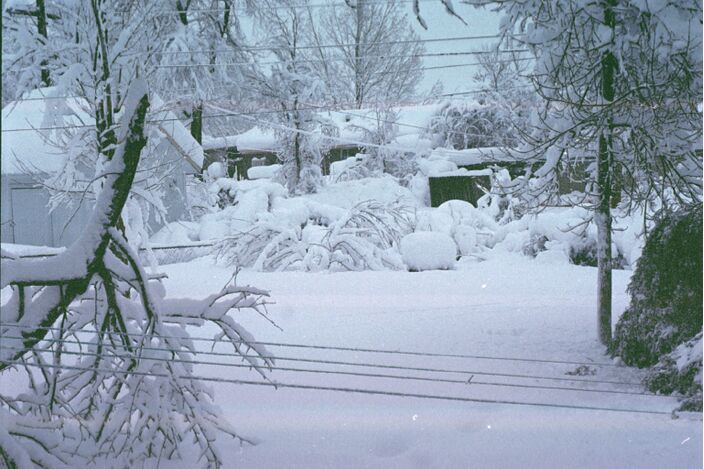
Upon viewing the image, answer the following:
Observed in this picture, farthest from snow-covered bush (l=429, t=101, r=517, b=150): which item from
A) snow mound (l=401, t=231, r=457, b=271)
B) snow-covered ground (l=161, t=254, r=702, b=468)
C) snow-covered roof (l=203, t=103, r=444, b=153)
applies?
snow-covered ground (l=161, t=254, r=702, b=468)

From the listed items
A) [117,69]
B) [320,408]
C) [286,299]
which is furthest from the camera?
[286,299]

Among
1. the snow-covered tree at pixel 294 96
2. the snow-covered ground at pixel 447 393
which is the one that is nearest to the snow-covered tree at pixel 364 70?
the snow-covered tree at pixel 294 96

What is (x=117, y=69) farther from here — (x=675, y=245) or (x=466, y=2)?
(x=675, y=245)

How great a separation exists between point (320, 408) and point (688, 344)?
2617 millimetres

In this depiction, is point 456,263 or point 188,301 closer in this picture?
point 188,301

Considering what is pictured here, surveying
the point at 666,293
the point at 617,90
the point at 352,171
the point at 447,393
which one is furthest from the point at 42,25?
the point at 352,171

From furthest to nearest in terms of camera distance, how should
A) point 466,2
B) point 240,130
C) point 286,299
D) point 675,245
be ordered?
point 240,130, point 286,299, point 466,2, point 675,245

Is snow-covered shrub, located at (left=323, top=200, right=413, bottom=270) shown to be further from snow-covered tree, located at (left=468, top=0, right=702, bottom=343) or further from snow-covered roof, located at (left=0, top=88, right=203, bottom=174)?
snow-covered tree, located at (left=468, top=0, right=702, bottom=343)

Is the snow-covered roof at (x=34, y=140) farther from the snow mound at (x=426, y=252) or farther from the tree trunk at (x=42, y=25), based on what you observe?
the snow mound at (x=426, y=252)

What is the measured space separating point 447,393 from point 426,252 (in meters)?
Result: 6.89

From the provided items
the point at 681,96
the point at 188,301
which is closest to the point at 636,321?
the point at 681,96

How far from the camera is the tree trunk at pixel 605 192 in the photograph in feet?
18.1

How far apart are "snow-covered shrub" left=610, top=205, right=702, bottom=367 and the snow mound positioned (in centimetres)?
623

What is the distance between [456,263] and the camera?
12.4 m
